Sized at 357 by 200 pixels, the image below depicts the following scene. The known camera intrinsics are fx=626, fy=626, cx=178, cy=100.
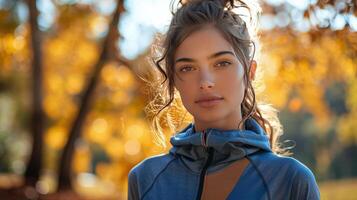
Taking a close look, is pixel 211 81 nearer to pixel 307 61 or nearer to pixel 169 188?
pixel 169 188

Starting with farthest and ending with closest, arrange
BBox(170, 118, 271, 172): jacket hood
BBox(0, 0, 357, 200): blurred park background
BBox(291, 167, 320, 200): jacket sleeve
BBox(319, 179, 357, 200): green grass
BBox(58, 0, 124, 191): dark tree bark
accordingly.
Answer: BBox(319, 179, 357, 200): green grass < BBox(58, 0, 124, 191): dark tree bark < BBox(0, 0, 357, 200): blurred park background < BBox(170, 118, 271, 172): jacket hood < BBox(291, 167, 320, 200): jacket sleeve

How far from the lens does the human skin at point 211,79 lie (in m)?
1.72

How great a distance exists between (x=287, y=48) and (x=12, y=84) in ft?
49.1

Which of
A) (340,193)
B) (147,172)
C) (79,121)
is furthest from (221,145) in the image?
(340,193)

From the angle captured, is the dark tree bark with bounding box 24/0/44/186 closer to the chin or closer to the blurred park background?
the blurred park background

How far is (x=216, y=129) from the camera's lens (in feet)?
5.69

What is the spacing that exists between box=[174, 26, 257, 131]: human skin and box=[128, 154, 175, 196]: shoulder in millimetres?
170

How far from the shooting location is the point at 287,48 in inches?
210

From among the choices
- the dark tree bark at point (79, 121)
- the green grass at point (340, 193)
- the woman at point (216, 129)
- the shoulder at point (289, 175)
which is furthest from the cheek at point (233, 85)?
the green grass at point (340, 193)

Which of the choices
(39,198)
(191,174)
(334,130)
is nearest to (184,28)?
Answer: (191,174)

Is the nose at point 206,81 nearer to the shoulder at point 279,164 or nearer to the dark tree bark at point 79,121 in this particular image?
the shoulder at point 279,164

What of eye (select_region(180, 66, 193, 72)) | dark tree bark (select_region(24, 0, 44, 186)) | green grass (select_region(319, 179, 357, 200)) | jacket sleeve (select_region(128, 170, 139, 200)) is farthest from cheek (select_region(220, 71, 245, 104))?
green grass (select_region(319, 179, 357, 200))

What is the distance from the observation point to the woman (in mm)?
1605

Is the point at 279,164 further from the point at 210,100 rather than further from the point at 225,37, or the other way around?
the point at 225,37
